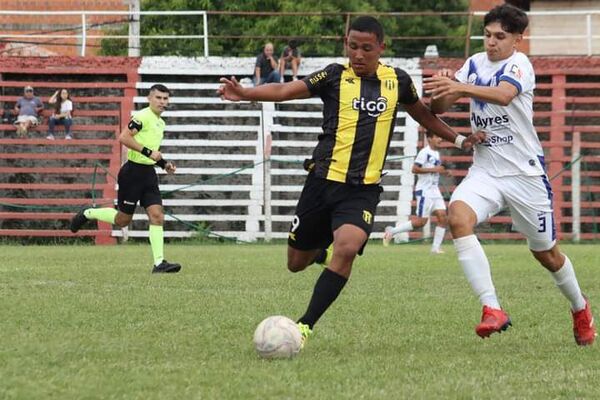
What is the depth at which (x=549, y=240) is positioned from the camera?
24.7 feet

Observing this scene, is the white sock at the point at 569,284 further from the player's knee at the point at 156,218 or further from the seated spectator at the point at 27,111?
the seated spectator at the point at 27,111

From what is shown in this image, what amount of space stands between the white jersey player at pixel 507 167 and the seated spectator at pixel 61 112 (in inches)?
751

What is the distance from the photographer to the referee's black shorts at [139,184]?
13.7 m

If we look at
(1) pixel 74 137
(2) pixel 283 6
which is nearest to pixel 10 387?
(1) pixel 74 137

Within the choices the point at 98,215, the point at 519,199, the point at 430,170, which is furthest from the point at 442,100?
the point at 430,170

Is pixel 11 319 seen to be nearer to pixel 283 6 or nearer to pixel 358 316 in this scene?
pixel 358 316

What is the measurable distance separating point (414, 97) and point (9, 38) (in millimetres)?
24328

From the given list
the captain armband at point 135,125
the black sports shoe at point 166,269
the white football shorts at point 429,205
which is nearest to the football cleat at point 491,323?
the black sports shoe at point 166,269

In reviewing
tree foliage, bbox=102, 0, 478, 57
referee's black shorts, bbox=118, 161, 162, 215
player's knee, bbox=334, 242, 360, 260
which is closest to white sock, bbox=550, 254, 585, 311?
player's knee, bbox=334, 242, 360, 260

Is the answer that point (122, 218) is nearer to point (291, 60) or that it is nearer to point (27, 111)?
point (27, 111)

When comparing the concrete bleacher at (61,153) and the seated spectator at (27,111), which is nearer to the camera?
the concrete bleacher at (61,153)

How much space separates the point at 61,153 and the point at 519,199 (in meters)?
19.7

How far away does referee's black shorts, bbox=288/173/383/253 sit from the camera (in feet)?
23.6

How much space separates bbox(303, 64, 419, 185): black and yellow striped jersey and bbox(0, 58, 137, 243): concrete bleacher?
58.2ft
